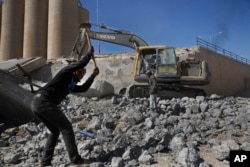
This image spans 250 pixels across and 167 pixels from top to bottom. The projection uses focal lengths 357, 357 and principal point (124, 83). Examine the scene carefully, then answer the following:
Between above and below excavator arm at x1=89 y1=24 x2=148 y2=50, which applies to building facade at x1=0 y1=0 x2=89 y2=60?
above

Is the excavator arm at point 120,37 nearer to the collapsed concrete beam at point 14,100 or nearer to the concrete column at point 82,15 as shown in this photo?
the collapsed concrete beam at point 14,100

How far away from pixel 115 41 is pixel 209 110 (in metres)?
8.83

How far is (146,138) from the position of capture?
18.5 feet

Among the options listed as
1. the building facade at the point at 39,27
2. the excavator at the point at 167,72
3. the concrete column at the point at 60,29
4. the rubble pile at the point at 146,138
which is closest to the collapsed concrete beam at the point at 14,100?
the rubble pile at the point at 146,138

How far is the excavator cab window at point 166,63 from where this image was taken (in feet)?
44.9

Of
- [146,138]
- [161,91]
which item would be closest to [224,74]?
[161,91]

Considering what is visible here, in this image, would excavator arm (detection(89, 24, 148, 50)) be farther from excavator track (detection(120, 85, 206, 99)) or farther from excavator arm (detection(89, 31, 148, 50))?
excavator track (detection(120, 85, 206, 99))

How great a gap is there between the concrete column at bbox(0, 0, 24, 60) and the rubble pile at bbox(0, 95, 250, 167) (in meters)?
18.7

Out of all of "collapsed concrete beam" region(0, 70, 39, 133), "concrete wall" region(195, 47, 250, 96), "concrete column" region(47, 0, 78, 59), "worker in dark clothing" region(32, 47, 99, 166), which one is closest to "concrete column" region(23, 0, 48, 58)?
"concrete column" region(47, 0, 78, 59)

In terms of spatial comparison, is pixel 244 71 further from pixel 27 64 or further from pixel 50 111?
pixel 50 111

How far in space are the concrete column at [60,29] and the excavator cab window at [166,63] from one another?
10588 millimetres

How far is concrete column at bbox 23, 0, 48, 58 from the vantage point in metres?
24.5

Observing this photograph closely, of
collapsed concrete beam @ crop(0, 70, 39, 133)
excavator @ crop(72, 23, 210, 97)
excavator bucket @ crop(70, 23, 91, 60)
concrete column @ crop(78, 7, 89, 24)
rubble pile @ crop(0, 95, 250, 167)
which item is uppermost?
concrete column @ crop(78, 7, 89, 24)

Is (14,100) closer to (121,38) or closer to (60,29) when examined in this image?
(121,38)
